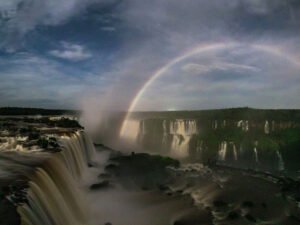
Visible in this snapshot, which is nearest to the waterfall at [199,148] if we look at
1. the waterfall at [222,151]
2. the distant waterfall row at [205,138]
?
the distant waterfall row at [205,138]

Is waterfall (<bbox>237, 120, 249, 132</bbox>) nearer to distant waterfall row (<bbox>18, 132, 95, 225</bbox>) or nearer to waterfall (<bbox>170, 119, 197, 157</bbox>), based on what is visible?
waterfall (<bbox>170, 119, 197, 157</bbox>)

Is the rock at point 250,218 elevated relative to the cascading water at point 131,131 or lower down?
lower down

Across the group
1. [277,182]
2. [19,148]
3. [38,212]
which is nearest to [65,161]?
[19,148]

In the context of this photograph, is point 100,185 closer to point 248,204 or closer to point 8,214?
point 248,204

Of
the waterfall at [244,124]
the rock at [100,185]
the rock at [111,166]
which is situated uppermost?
the waterfall at [244,124]

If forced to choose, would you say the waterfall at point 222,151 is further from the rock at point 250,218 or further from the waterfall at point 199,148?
the rock at point 250,218

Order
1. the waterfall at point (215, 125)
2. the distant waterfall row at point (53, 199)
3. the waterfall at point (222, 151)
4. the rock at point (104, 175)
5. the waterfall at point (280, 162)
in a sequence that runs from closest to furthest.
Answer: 1. the distant waterfall row at point (53, 199)
2. the rock at point (104, 175)
3. the waterfall at point (280, 162)
4. the waterfall at point (222, 151)
5. the waterfall at point (215, 125)

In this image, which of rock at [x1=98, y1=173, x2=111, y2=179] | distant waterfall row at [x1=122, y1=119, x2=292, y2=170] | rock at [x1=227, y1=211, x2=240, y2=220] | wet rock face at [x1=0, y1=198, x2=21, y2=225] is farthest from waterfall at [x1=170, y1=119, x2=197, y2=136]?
wet rock face at [x1=0, y1=198, x2=21, y2=225]

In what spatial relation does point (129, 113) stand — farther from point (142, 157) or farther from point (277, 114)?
point (142, 157)
